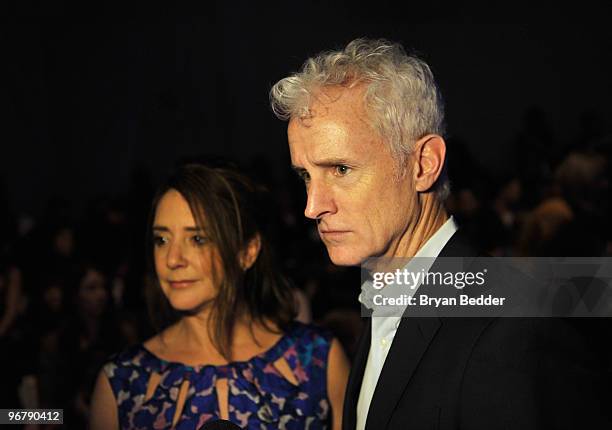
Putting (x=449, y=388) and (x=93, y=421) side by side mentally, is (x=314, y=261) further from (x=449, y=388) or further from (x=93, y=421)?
(x=449, y=388)

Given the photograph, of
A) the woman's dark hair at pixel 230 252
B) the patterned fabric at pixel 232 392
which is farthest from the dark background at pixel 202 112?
the patterned fabric at pixel 232 392

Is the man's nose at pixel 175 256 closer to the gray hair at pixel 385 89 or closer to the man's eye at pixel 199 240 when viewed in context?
the man's eye at pixel 199 240

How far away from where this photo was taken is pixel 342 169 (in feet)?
5.48

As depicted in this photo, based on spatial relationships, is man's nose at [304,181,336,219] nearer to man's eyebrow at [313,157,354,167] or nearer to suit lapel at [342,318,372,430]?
man's eyebrow at [313,157,354,167]

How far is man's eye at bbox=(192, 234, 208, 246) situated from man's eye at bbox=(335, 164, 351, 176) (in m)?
0.71

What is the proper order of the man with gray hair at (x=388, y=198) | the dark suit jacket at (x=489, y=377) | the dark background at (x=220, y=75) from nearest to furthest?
the dark suit jacket at (x=489, y=377) < the man with gray hair at (x=388, y=198) < the dark background at (x=220, y=75)

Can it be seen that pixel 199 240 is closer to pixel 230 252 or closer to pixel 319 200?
pixel 230 252

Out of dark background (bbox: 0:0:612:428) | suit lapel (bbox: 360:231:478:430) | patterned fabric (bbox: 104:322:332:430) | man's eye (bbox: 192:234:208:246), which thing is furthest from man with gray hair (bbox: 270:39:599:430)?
dark background (bbox: 0:0:612:428)

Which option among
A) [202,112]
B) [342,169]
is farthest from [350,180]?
[202,112]

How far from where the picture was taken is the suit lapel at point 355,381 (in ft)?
5.91

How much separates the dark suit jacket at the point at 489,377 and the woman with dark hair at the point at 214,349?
695mm

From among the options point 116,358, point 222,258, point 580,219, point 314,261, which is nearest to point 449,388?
point 222,258

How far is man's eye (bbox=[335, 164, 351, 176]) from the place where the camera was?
1662 millimetres

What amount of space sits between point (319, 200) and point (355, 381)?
1.49 feet
